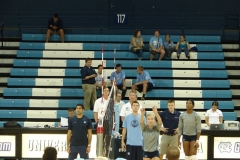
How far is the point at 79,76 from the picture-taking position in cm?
2356

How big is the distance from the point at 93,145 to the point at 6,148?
238 centimetres

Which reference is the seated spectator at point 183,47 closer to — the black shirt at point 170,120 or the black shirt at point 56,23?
the black shirt at point 56,23

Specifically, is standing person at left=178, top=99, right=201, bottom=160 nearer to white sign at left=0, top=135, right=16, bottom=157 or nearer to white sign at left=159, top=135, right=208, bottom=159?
white sign at left=159, top=135, right=208, bottom=159

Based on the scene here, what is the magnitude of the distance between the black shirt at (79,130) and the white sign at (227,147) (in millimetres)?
4552

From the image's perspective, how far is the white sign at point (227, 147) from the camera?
58.6 ft

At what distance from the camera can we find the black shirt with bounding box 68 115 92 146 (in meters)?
14.9

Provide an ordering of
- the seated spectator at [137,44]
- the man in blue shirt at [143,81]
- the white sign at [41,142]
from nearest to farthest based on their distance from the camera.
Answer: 1. the white sign at [41,142]
2. the man in blue shirt at [143,81]
3. the seated spectator at [137,44]

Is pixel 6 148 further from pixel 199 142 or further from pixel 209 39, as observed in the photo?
pixel 209 39

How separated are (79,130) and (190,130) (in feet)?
10.1

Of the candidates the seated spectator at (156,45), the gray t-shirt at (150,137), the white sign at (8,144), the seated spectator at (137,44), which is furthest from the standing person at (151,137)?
the seated spectator at (137,44)

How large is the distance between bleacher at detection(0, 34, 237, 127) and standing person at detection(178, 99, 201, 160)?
5603 millimetres

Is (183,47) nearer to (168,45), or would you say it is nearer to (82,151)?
(168,45)

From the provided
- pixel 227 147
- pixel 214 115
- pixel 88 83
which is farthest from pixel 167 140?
pixel 88 83

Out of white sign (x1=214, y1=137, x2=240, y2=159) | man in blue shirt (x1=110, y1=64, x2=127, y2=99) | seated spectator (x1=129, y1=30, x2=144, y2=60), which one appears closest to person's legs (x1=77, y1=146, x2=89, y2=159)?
white sign (x1=214, y1=137, x2=240, y2=159)
